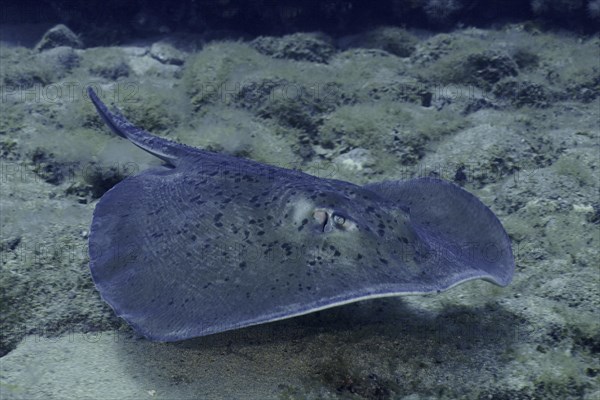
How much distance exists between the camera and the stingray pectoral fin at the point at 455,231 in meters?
2.99

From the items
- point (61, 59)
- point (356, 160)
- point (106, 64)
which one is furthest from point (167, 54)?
point (356, 160)

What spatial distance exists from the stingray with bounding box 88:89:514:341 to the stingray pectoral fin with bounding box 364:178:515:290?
0.01 m

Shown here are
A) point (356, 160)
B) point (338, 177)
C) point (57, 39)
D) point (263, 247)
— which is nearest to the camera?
point (263, 247)

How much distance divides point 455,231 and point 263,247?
160 cm

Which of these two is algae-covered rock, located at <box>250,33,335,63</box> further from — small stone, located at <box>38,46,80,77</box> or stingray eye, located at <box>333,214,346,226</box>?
stingray eye, located at <box>333,214,346,226</box>

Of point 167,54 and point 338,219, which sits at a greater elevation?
point 338,219

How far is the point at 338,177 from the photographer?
5.69 m

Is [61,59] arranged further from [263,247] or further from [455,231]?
[455,231]

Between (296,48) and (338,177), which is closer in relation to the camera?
(338,177)

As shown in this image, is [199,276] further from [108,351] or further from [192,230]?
[108,351]

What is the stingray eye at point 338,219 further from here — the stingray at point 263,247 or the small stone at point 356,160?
the small stone at point 356,160

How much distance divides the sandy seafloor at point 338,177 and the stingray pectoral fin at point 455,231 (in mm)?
512

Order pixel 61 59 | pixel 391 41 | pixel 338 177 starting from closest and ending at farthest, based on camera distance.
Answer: pixel 338 177 < pixel 61 59 < pixel 391 41

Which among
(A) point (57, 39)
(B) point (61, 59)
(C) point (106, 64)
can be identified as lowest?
(C) point (106, 64)
